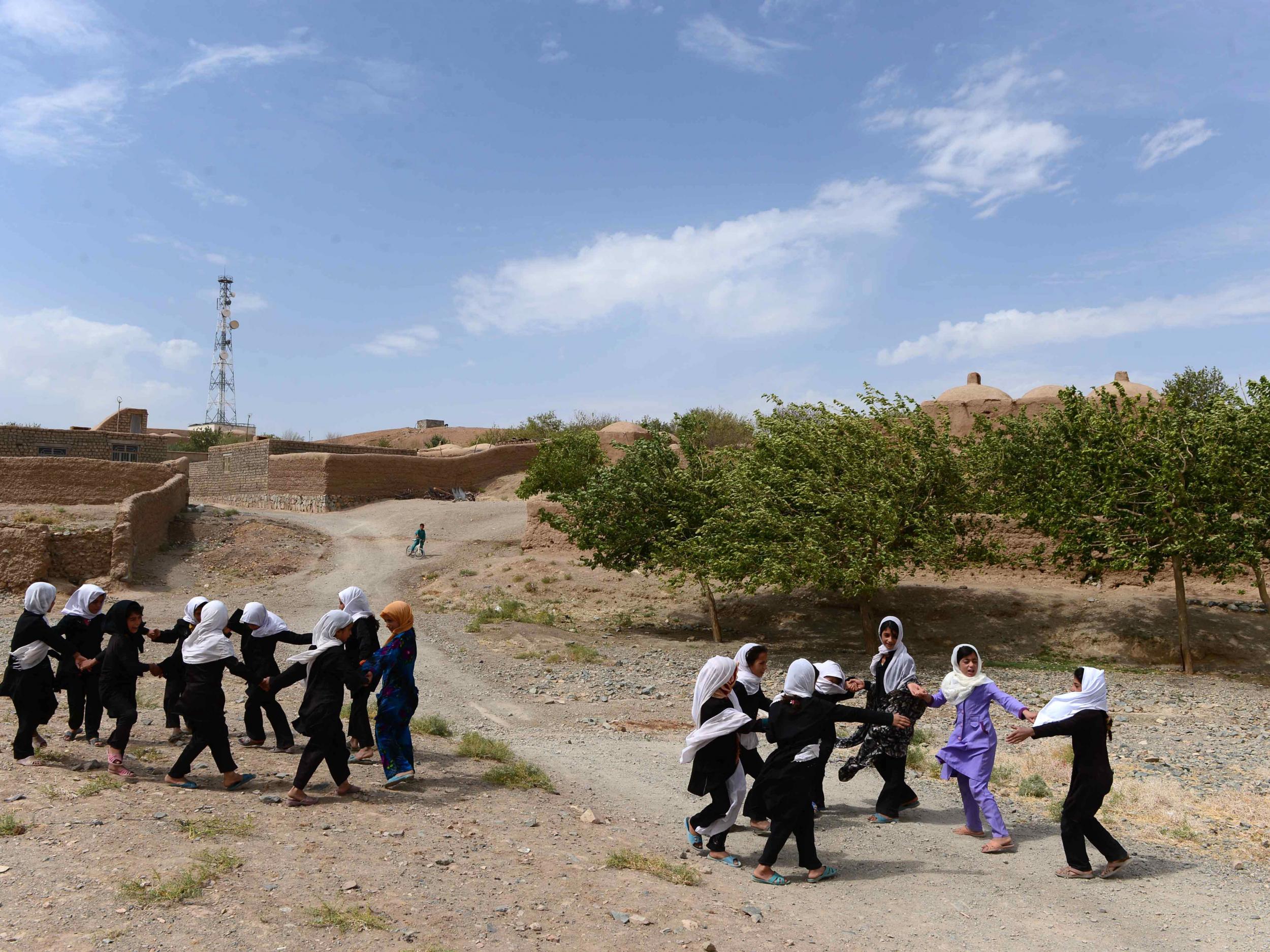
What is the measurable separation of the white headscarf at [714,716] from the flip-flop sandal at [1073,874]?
231cm

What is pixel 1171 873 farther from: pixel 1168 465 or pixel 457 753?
pixel 1168 465

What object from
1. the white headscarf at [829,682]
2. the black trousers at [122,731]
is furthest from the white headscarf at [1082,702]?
the black trousers at [122,731]

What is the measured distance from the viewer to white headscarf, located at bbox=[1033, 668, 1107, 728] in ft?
19.0

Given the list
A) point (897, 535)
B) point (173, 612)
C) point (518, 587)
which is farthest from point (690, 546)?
point (173, 612)

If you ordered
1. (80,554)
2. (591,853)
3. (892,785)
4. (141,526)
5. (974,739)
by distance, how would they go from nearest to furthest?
1. (591,853)
2. (974,739)
3. (892,785)
4. (80,554)
5. (141,526)

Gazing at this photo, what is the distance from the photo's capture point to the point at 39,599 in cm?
734

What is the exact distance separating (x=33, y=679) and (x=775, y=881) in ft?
19.7

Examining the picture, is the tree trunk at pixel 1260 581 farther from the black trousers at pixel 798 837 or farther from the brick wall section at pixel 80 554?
the brick wall section at pixel 80 554

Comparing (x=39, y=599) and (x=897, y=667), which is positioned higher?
(x=39, y=599)

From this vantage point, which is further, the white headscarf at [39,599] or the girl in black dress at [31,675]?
the white headscarf at [39,599]

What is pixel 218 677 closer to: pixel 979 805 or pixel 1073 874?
pixel 979 805

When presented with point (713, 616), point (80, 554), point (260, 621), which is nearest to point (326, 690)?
point (260, 621)

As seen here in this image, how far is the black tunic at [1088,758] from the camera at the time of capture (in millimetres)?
5727

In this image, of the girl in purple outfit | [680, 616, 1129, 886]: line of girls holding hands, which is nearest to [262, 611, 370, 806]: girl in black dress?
[680, 616, 1129, 886]: line of girls holding hands
